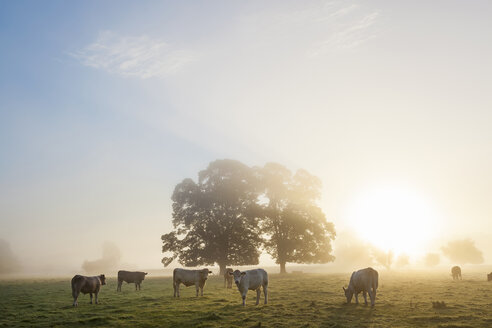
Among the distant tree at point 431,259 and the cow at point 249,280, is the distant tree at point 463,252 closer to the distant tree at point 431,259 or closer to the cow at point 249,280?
the distant tree at point 431,259

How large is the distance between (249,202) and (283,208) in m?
5.23

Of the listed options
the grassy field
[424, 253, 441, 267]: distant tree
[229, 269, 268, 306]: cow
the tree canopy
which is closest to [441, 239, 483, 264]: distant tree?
[424, 253, 441, 267]: distant tree

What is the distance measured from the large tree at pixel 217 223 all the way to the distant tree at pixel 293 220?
2.37 m

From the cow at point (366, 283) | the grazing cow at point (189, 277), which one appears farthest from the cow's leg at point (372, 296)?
the grazing cow at point (189, 277)

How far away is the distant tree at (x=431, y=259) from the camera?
468 ft

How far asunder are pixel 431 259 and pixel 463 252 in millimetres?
14400

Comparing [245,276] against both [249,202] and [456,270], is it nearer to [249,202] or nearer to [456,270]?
[249,202]

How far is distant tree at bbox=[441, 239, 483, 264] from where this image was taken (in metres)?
131

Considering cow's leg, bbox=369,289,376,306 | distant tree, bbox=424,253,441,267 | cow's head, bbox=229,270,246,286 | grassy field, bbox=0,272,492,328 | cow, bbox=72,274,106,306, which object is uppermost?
cow's head, bbox=229,270,246,286

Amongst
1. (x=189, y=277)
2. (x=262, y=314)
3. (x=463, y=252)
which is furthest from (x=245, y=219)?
(x=463, y=252)

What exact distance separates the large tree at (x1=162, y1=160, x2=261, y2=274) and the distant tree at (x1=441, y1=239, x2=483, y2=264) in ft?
377

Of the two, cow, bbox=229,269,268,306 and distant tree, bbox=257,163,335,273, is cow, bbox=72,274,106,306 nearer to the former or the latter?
cow, bbox=229,269,268,306

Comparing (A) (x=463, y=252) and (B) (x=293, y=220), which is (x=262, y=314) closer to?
(B) (x=293, y=220)

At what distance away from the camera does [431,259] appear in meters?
144
